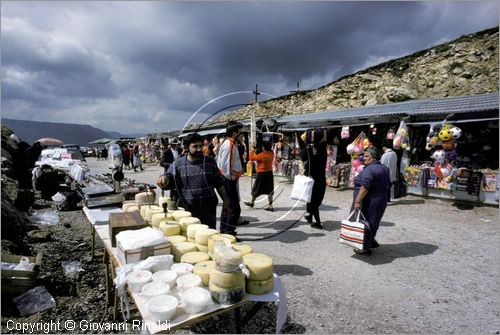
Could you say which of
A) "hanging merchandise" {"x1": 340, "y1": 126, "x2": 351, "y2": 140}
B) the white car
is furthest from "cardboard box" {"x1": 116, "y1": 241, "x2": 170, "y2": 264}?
the white car

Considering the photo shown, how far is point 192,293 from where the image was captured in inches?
84.5

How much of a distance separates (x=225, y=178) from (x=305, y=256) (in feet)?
7.19

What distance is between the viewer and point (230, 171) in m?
5.58

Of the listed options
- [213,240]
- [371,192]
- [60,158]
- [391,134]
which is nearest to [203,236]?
[213,240]

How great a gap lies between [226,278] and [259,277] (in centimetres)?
33

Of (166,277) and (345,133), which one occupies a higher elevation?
(345,133)

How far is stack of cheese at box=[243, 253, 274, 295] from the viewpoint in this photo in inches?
91.6

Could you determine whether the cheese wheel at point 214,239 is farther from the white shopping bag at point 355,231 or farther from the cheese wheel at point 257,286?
the white shopping bag at point 355,231

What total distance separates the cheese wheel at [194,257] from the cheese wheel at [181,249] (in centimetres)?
7

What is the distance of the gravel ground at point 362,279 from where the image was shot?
3197 millimetres

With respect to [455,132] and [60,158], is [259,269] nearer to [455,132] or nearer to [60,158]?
[455,132]

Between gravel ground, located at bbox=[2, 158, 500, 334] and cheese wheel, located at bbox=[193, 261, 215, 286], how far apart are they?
1.07 meters

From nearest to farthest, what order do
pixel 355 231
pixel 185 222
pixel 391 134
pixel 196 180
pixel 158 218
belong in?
pixel 185 222, pixel 158 218, pixel 196 180, pixel 355 231, pixel 391 134

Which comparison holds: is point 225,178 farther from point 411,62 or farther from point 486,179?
point 411,62
